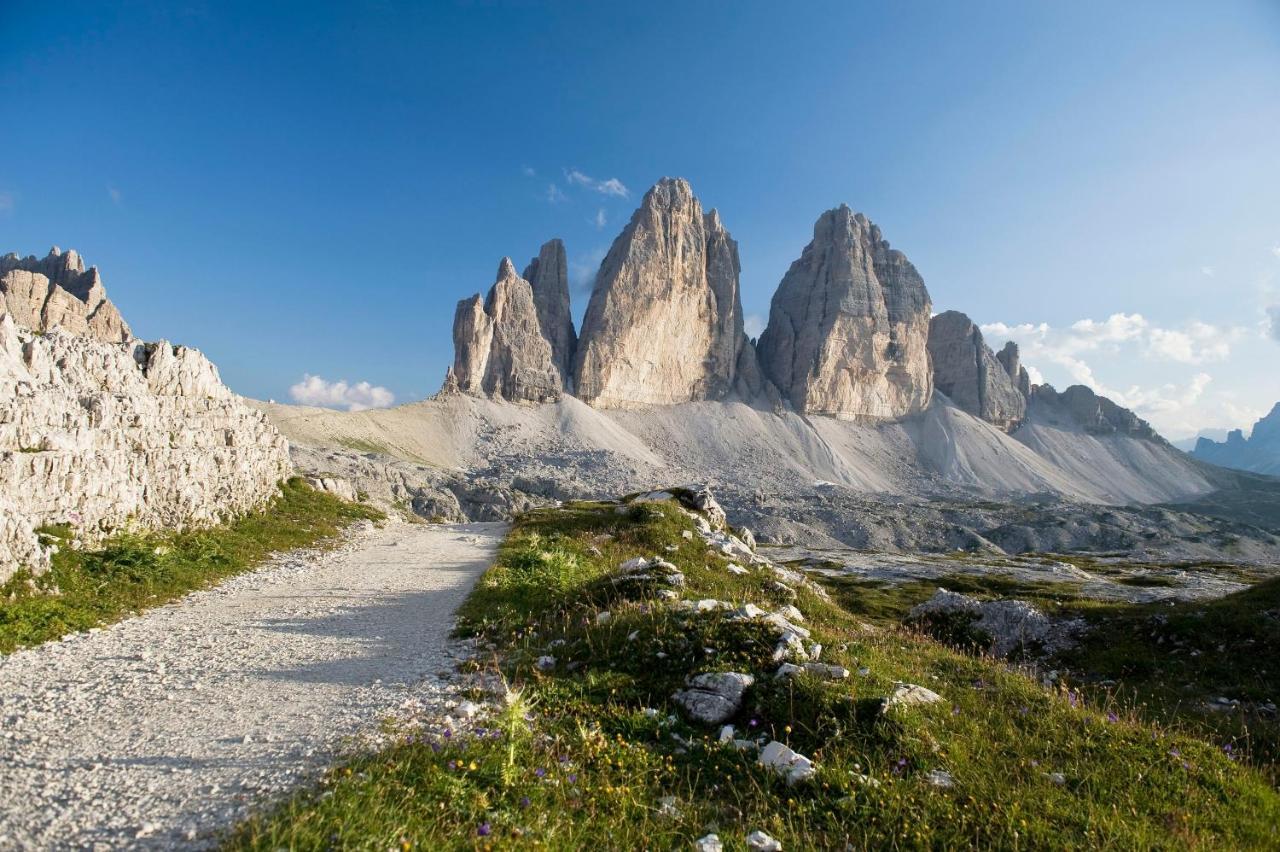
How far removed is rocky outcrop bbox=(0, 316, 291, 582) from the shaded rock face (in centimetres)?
16169

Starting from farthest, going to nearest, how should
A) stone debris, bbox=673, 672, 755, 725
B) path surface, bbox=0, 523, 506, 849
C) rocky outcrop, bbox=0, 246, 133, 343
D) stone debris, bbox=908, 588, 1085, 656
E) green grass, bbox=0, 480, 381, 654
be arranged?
rocky outcrop, bbox=0, 246, 133, 343 < stone debris, bbox=908, 588, 1085, 656 < green grass, bbox=0, 480, 381, 654 < stone debris, bbox=673, 672, 755, 725 < path surface, bbox=0, 523, 506, 849

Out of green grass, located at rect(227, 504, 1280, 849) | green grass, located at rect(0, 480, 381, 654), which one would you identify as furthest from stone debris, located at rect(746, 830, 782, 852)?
green grass, located at rect(0, 480, 381, 654)

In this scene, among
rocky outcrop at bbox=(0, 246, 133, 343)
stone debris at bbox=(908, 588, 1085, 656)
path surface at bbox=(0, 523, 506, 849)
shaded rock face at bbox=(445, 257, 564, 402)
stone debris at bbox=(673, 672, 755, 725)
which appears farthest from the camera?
shaded rock face at bbox=(445, 257, 564, 402)

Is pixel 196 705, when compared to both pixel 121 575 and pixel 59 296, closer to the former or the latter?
pixel 121 575

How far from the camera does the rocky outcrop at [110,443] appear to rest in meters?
15.1

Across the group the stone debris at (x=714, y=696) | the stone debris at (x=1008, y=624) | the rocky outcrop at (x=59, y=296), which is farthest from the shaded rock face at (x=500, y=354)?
the stone debris at (x=714, y=696)

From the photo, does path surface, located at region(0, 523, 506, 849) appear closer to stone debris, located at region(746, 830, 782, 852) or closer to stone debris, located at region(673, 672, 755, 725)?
stone debris, located at region(673, 672, 755, 725)

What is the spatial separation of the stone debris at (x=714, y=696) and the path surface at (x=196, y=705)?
3.63 m

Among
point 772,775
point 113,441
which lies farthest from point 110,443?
point 772,775

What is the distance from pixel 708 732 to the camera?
24.5ft

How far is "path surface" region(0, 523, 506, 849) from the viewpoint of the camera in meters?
5.52

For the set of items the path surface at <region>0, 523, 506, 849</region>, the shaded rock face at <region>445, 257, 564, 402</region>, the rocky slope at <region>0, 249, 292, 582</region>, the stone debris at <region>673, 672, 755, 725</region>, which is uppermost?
the shaded rock face at <region>445, 257, 564, 402</region>

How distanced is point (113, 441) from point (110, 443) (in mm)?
192

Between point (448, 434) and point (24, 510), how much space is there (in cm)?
15492
